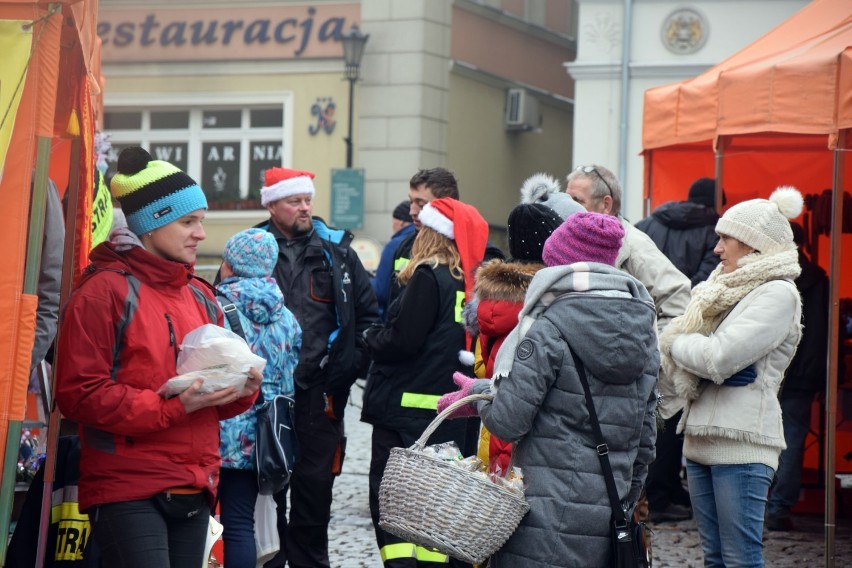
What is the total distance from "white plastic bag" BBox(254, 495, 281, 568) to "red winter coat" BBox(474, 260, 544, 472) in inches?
56.8

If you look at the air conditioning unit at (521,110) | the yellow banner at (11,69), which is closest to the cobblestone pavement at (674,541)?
the yellow banner at (11,69)

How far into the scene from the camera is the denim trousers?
4070 millimetres

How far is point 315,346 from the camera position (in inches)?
261

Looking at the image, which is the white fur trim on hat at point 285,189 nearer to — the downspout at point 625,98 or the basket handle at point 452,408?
the basket handle at point 452,408

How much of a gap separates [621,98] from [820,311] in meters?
11.6

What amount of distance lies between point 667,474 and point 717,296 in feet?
12.4

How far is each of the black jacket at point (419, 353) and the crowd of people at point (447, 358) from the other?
10 mm

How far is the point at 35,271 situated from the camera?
427 centimetres

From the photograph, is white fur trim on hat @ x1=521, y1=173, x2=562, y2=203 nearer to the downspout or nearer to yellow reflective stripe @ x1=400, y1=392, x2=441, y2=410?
yellow reflective stripe @ x1=400, y1=392, x2=441, y2=410

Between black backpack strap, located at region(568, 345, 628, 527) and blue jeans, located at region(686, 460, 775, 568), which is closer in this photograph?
black backpack strap, located at region(568, 345, 628, 527)

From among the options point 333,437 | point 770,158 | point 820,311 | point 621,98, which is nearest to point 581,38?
point 621,98

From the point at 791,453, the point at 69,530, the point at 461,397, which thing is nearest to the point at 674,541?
the point at 791,453

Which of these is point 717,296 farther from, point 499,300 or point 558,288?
point 558,288

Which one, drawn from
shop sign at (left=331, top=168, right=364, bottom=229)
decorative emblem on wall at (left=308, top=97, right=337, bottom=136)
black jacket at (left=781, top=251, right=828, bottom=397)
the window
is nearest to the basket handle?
black jacket at (left=781, top=251, right=828, bottom=397)
